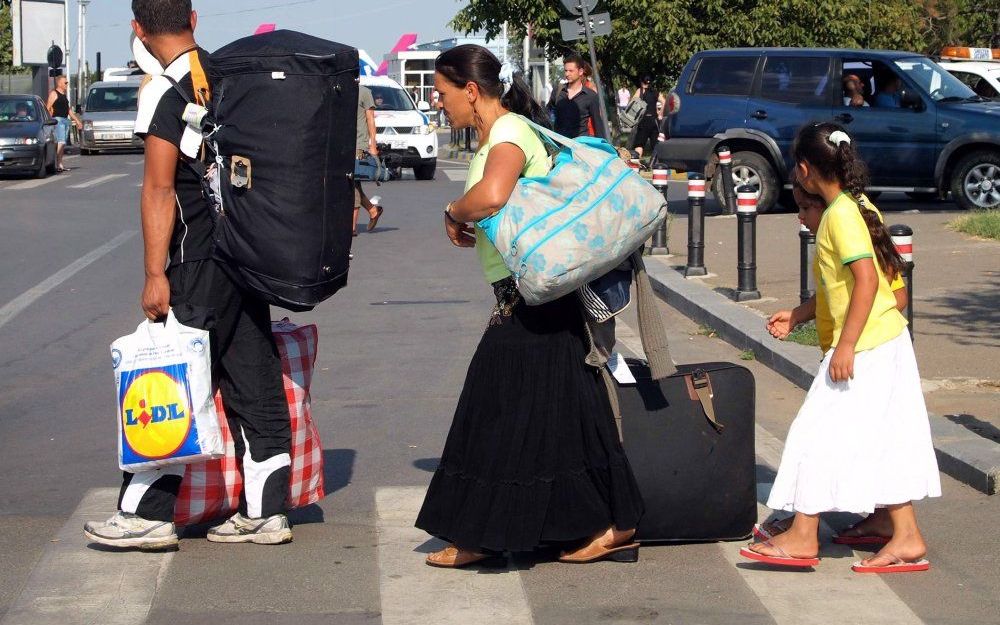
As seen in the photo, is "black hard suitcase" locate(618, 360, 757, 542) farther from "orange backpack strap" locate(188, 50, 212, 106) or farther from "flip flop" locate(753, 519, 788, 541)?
"orange backpack strap" locate(188, 50, 212, 106)

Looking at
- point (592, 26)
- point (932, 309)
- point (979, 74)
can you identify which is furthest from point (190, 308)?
point (979, 74)

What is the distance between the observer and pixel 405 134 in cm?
2573

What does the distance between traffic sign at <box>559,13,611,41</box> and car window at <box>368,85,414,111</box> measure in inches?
274

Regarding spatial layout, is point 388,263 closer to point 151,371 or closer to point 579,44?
point 151,371

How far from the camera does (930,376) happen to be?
7828 millimetres

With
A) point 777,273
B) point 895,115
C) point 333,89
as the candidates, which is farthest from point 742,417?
Result: point 895,115

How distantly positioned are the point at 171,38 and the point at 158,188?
0.54 metres

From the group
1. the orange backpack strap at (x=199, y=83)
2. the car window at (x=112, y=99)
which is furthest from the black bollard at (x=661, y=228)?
the car window at (x=112, y=99)

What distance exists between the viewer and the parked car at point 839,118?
1673 cm

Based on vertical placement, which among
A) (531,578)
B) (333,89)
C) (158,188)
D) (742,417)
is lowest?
(531,578)

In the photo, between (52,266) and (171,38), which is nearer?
(171,38)

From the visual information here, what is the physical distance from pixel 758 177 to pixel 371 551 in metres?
13.2

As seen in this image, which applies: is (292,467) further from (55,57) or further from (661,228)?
(55,57)

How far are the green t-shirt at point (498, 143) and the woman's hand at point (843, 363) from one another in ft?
3.69
